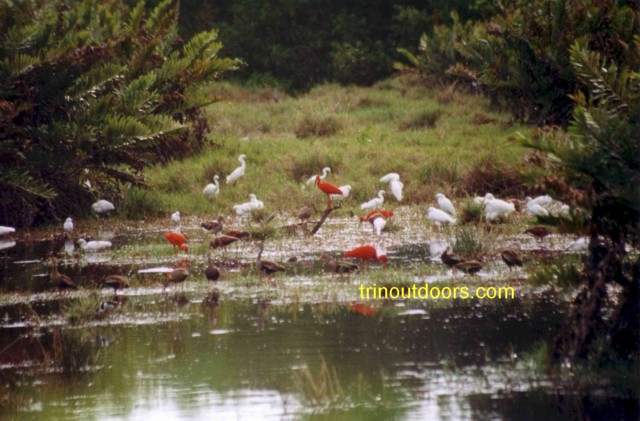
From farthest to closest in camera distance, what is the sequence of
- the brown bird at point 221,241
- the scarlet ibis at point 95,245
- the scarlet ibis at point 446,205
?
1. the scarlet ibis at point 446,205
2. the scarlet ibis at point 95,245
3. the brown bird at point 221,241

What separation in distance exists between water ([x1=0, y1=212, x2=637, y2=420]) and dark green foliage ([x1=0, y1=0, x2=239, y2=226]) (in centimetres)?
331

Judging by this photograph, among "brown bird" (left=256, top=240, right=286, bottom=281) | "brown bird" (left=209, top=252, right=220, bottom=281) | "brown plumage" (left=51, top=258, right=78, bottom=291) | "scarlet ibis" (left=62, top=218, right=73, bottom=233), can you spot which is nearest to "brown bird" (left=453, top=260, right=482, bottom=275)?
"brown bird" (left=256, top=240, right=286, bottom=281)

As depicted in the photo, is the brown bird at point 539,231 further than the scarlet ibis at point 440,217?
No

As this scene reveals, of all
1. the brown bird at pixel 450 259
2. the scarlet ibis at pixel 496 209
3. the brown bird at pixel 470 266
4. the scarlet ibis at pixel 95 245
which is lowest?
the brown bird at pixel 470 266

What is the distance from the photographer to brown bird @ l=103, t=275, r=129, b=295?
999cm

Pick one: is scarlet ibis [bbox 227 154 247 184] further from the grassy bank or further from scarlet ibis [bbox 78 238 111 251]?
scarlet ibis [bbox 78 238 111 251]

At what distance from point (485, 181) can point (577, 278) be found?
343 inches

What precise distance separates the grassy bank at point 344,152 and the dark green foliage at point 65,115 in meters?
0.77

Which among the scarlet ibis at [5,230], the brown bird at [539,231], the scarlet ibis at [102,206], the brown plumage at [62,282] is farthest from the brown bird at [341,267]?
the scarlet ibis at [102,206]

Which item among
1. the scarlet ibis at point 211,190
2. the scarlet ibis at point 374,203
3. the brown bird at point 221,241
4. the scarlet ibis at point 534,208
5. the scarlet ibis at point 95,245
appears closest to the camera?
the brown bird at point 221,241

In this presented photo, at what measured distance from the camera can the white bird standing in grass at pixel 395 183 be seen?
1528cm

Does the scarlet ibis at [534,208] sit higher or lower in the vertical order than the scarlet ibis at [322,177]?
lower

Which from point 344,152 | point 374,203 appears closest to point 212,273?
point 374,203

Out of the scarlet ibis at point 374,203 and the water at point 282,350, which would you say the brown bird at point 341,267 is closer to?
the water at point 282,350
